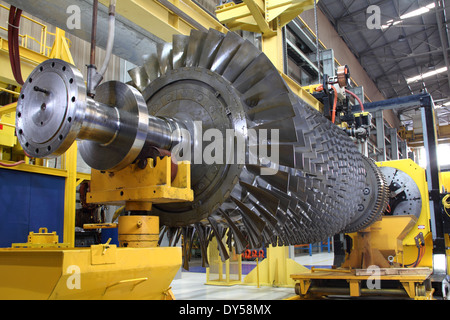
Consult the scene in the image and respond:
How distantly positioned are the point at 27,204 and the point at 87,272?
4911 mm

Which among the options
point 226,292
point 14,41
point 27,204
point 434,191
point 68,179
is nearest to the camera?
point 14,41

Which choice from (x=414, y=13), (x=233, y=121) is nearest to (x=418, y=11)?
(x=414, y=13)

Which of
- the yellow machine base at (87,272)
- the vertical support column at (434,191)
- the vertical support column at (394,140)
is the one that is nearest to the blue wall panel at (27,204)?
the yellow machine base at (87,272)

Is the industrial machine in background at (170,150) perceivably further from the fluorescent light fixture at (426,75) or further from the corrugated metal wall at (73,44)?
the fluorescent light fixture at (426,75)

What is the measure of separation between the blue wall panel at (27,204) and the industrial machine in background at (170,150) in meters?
4.01

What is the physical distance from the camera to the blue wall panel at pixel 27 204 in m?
5.27

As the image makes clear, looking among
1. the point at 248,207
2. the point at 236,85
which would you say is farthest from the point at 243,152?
the point at 236,85

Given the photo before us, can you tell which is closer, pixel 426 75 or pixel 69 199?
pixel 69 199

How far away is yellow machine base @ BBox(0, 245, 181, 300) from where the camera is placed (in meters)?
1.22

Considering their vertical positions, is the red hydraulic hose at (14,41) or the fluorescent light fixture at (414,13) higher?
the fluorescent light fixture at (414,13)

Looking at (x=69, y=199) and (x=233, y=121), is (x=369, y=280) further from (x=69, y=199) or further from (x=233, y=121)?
(x=69, y=199)

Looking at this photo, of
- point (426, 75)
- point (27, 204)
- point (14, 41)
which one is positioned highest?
point (426, 75)

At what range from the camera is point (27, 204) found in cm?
552

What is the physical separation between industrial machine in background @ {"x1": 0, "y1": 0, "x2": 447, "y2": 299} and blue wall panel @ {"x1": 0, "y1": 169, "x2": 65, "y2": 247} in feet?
13.2
